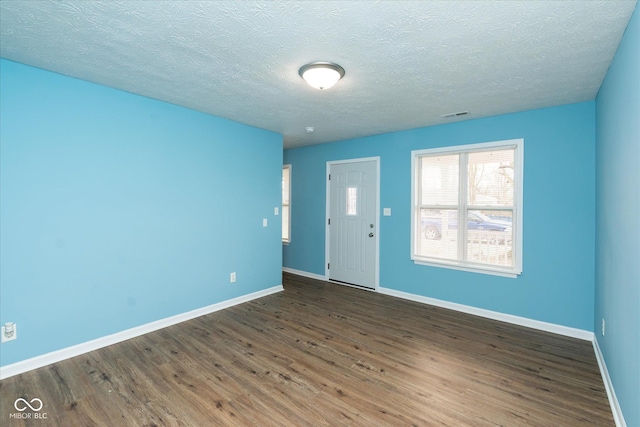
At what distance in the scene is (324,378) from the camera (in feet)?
8.02

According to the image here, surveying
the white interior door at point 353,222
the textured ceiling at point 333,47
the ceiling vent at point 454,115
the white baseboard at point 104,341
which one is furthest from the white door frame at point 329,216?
the white baseboard at point 104,341

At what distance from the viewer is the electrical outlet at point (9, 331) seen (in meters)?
2.38

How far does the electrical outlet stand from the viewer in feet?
7.82

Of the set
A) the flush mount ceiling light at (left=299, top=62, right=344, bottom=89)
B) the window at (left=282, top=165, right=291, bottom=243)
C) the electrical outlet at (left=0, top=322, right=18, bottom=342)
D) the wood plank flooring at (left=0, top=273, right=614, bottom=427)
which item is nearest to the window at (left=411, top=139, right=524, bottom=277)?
the wood plank flooring at (left=0, top=273, right=614, bottom=427)

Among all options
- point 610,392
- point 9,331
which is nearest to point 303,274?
point 9,331

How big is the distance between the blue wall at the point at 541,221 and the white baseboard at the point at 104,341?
8.82 feet

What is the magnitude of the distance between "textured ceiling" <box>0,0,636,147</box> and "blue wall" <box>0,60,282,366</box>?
1.02 ft

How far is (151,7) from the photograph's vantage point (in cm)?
175

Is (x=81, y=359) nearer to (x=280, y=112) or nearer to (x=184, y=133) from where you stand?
(x=184, y=133)

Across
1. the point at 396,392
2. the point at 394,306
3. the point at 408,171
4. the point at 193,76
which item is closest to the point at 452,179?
the point at 408,171

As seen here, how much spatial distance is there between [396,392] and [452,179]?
290 centimetres

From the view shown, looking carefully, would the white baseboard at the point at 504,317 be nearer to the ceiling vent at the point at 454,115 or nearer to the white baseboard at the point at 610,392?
the white baseboard at the point at 610,392

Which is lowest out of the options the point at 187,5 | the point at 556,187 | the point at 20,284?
the point at 20,284

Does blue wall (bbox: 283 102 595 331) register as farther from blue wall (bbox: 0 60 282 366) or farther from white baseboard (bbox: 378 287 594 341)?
blue wall (bbox: 0 60 282 366)
